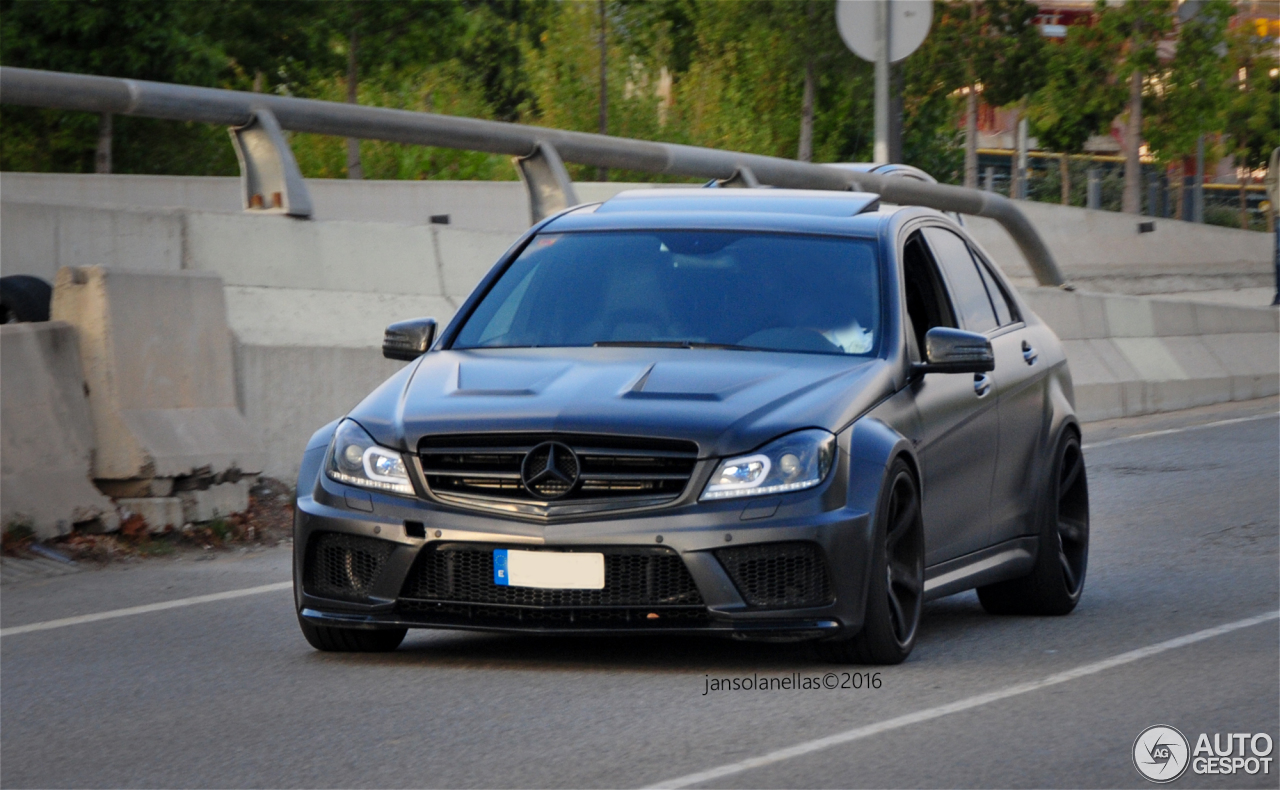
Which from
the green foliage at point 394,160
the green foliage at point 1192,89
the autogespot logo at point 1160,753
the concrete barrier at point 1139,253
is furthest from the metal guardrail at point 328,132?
the green foliage at point 1192,89

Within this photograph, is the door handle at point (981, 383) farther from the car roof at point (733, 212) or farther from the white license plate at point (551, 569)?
the white license plate at point (551, 569)

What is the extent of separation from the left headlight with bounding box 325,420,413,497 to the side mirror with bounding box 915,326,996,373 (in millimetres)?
1914

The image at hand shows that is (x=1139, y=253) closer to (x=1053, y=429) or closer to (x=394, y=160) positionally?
(x=394, y=160)

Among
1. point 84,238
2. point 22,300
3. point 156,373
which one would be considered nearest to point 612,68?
point 84,238

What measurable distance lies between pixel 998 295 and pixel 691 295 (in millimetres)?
1961

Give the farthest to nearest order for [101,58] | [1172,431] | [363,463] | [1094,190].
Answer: [1094,190] < [101,58] < [1172,431] < [363,463]

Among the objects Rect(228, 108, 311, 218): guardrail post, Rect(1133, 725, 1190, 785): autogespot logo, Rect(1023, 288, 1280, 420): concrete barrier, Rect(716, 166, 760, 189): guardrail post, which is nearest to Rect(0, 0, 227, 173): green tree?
Rect(1023, 288, 1280, 420): concrete barrier

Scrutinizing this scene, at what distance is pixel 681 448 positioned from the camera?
22.5 ft

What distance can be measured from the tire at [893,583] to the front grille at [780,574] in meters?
0.20

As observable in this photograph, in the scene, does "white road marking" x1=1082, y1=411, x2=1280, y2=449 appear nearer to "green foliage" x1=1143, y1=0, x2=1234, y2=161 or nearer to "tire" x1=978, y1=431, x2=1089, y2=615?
"tire" x1=978, y1=431, x2=1089, y2=615

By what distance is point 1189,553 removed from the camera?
1083 centimetres

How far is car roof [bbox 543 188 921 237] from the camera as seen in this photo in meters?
8.33

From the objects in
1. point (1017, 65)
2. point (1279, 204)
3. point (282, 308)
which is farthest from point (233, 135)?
point (1017, 65)

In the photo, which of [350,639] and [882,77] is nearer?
[350,639]
